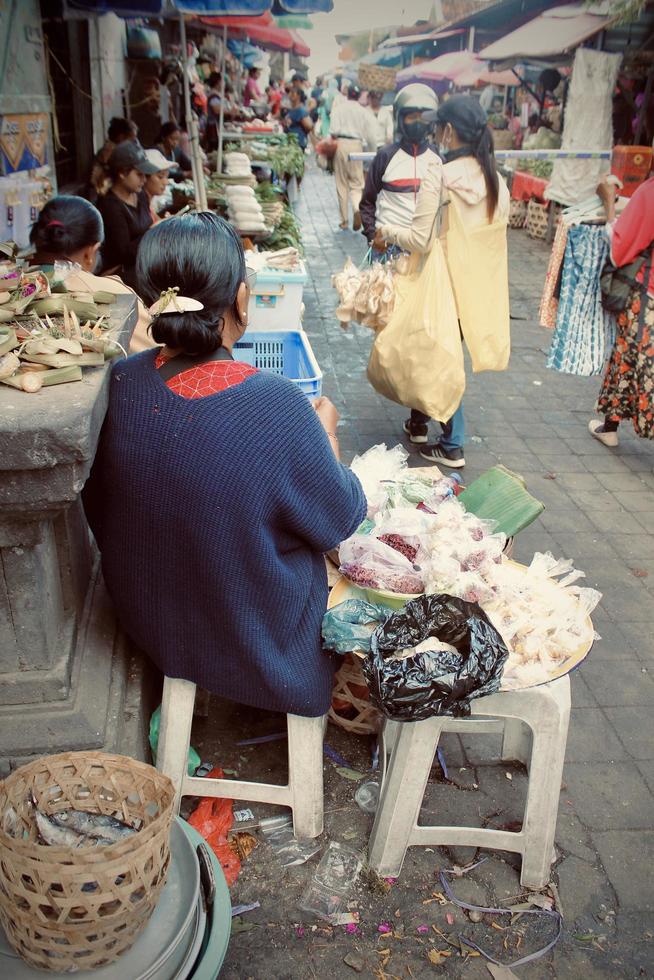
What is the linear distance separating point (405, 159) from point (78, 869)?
482cm

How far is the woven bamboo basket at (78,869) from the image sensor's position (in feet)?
5.29

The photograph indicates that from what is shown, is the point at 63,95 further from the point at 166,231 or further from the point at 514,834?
the point at 514,834

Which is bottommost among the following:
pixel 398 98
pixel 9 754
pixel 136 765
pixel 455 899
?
pixel 455 899

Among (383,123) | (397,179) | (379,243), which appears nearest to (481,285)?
(379,243)

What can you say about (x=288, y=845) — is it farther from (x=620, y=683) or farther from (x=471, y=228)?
(x=471, y=228)

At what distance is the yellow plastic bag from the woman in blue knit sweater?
8.57 ft

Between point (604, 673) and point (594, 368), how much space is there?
102 inches

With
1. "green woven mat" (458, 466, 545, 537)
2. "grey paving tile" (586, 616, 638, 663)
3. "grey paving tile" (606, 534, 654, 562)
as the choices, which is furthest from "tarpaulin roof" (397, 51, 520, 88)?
"green woven mat" (458, 466, 545, 537)

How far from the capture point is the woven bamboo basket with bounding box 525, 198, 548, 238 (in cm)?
1267

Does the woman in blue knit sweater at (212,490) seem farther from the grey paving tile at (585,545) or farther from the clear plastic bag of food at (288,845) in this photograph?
the grey paving tile at (585,545)

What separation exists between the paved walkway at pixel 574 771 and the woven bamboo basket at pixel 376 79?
51.9 ft

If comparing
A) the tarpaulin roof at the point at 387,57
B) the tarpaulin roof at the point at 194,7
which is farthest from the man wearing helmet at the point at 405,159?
the tarpaulin roof at the point at 387,57

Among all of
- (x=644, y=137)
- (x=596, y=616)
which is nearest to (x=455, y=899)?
(x=596, y=616)

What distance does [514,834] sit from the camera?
2459mm
